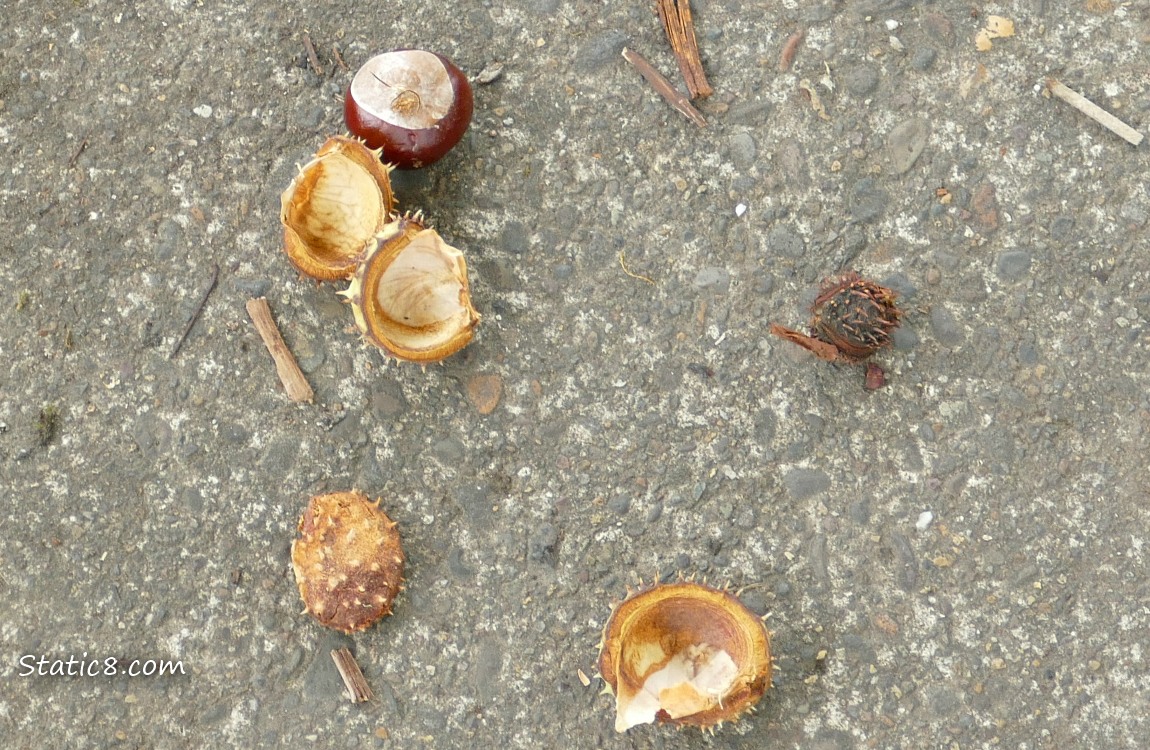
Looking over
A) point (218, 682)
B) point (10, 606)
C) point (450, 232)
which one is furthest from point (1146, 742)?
point (10, 606)

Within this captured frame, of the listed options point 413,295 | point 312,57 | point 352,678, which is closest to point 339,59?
point 312,57

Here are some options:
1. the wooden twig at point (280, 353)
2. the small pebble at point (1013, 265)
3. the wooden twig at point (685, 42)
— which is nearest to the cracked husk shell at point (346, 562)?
the wooden twig at point (280, 353)

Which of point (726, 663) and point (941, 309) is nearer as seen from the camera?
point (726, 663)

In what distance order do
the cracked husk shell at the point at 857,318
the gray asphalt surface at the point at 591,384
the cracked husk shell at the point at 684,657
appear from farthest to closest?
the gray asphalt surface at the point at 591,384 → the cracked husk shell at the point at 857,318 → the cracked husk shell at the point at 684,657

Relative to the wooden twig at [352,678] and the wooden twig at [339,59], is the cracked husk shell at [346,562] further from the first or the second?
the wooden twig at [339,59]

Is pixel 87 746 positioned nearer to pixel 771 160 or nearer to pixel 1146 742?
pixel 771 160

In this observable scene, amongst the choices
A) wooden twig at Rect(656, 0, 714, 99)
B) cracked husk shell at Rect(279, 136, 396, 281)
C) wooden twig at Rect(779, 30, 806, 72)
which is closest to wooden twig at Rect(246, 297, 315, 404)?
Result: cracked husk shell at Rect(279, 136, 396, 281)
